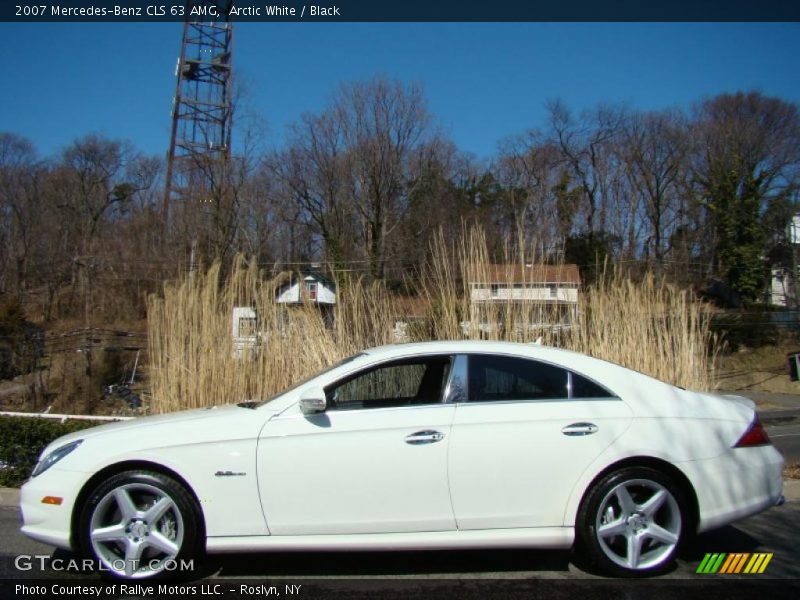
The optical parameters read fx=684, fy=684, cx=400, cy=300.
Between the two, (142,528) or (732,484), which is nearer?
(142,528)

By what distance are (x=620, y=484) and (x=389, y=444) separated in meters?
1.41

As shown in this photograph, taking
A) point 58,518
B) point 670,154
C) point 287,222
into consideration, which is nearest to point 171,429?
point 58,518

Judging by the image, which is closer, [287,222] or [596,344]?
[596,344]

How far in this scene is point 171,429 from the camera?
13.8ft

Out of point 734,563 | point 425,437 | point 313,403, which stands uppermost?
point 313,403

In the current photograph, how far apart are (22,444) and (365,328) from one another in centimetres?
418

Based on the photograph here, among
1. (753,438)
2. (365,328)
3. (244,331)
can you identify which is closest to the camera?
(753,438)

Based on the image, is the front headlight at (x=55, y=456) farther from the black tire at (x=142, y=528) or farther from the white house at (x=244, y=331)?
the white house at (x=244, y=331)

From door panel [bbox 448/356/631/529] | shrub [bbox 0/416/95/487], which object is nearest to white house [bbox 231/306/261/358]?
shrub [bbox 0/416/95/487]

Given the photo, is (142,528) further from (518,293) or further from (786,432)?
(786,432)

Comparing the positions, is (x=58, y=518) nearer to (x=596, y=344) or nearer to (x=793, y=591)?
(x=793, y=591)

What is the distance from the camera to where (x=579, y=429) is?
415cm

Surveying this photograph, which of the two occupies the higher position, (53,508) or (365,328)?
(365,328)

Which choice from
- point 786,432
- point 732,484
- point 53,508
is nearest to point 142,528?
point 53,508
